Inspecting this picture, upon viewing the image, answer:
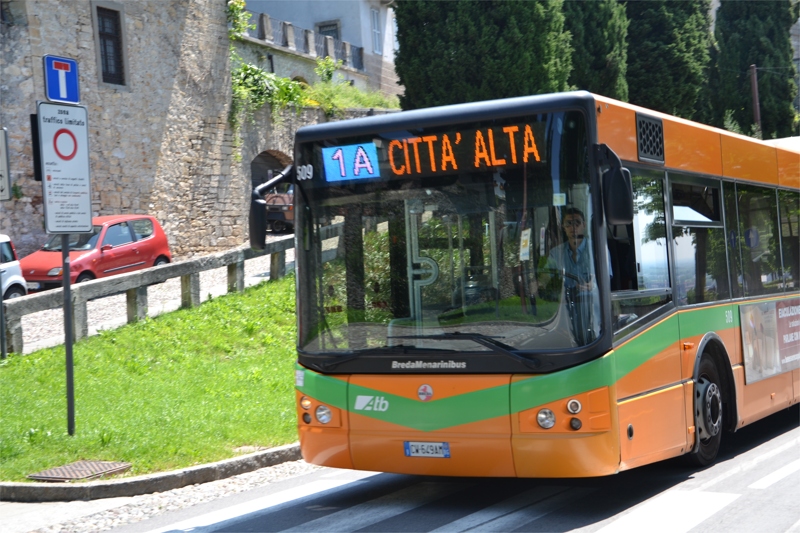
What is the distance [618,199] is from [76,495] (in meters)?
A: 4.78

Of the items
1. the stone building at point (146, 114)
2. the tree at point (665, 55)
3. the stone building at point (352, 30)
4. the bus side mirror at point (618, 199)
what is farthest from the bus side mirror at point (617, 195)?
the stone building at point (352, 30)

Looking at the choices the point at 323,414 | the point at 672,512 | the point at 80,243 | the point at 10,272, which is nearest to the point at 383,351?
the point at 323,414

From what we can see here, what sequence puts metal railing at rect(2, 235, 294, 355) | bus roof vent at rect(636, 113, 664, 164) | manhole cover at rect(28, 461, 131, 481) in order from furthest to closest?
metal railing at rect(2, 235, 294, 355)
manhole cover at rect(28, 461, 131, 481)
bus roof vent at rect(636, 113, 664, 164)

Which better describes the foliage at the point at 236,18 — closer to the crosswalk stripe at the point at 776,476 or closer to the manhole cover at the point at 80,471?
the manhole cover at the point at 80,471

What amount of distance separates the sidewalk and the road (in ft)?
2.05

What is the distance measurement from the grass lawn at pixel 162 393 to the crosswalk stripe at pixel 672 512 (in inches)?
151

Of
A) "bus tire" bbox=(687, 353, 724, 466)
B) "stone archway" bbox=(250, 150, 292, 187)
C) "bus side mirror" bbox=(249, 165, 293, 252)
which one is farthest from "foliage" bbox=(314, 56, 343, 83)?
"bus side mirror" bbox=(249, 165, 293, 252)

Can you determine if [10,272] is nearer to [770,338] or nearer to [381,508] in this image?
[381,508]

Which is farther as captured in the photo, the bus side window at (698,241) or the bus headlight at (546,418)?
the bus side window at (698,241)

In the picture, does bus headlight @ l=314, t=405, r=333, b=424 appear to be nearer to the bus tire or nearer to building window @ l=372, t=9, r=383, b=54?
the bus tire

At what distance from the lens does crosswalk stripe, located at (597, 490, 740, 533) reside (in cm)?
614

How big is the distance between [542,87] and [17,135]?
1252cm

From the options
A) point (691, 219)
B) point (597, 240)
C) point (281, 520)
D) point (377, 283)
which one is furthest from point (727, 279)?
point (281, 520)

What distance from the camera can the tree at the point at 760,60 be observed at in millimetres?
39500
